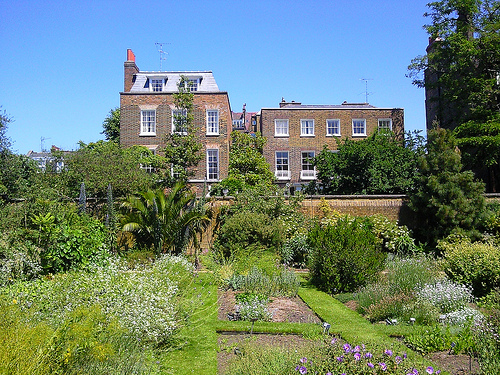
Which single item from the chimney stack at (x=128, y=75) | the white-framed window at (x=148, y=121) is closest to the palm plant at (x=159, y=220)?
the white-framed window at (x=148, y=121)

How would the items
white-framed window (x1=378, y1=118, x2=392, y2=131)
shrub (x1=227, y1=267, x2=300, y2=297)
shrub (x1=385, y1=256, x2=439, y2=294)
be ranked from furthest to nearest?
white-framed window (x1=378, y1=118, x2=392, y2=131) < shrub (x1=227, y1=267, x2=300, y2=297) < shrub (x1=385, y1=256, x2=439, y2=294)

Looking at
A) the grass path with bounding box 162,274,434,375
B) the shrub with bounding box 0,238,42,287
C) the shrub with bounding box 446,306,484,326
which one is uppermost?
the shrub with bounding box 0,238,42,287

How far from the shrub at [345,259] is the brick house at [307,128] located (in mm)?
22890

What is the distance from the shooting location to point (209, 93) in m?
30.9

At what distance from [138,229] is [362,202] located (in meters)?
9.20

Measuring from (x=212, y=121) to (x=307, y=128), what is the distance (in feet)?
26.4

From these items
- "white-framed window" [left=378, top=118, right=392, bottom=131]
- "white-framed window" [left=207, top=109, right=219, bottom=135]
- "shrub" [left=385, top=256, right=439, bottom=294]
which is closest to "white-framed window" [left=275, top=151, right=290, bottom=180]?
"white-framed window" [left=207, top=109, right=219, bottom=135]

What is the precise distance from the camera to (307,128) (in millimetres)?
35281

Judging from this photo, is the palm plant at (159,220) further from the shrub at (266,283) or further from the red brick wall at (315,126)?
the red brick wall at (315,126)

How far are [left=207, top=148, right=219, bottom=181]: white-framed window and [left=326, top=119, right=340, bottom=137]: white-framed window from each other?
9.35m

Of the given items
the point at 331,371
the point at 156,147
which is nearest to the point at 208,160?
the point at 156,147

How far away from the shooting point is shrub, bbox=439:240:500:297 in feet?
34.3

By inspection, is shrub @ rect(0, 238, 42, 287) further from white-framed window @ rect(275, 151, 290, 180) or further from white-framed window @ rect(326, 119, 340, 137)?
white-framed window @ rect(326, 119, 340, 137)

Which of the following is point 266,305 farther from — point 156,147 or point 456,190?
point 156,147
